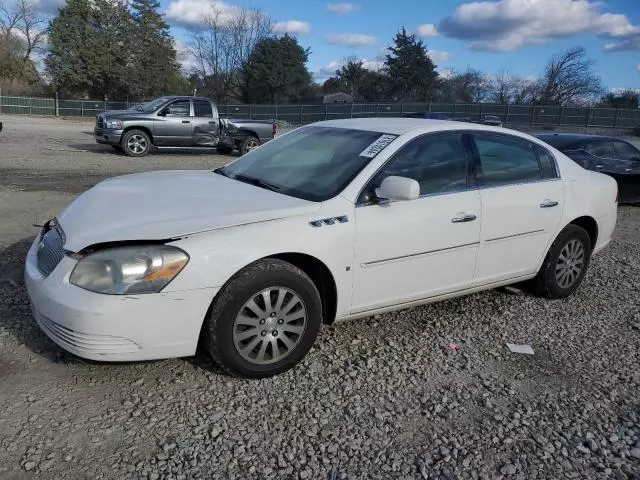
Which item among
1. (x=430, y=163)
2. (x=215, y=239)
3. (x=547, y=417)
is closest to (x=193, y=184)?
(x=215, y=239)

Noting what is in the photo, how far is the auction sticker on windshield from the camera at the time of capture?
3797 millimetres

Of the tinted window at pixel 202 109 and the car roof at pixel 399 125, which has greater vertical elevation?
the tinted window at pixel 202 109

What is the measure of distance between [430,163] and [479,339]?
4.59 feet

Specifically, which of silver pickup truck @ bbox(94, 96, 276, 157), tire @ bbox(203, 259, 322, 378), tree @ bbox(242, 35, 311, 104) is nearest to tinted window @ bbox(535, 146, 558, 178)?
tire @ bbox(203, 259, 322, 378)

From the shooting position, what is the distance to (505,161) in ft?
14.5

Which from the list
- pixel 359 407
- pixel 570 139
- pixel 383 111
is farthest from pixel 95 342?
pixel 383 111

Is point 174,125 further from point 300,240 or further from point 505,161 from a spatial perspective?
point 300,240

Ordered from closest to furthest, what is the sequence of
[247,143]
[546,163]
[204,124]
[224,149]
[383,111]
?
[546,163] < [204,124] < [247,143] < [224,149] < [383,111]

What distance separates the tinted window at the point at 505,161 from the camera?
14.0ft


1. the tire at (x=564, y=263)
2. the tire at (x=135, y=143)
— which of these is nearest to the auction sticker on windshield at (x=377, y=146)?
the tire at (x=564, y=263)

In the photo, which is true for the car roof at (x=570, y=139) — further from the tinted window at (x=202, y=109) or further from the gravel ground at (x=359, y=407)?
the tinted window at (x=202, y=109)

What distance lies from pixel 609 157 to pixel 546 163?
6.51m

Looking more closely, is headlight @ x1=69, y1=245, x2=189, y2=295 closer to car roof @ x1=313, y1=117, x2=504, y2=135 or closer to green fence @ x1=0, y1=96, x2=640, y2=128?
car roof @ x1=313, y1=117, x2=504, y2=135

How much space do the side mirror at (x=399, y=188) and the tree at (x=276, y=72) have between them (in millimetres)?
54724
